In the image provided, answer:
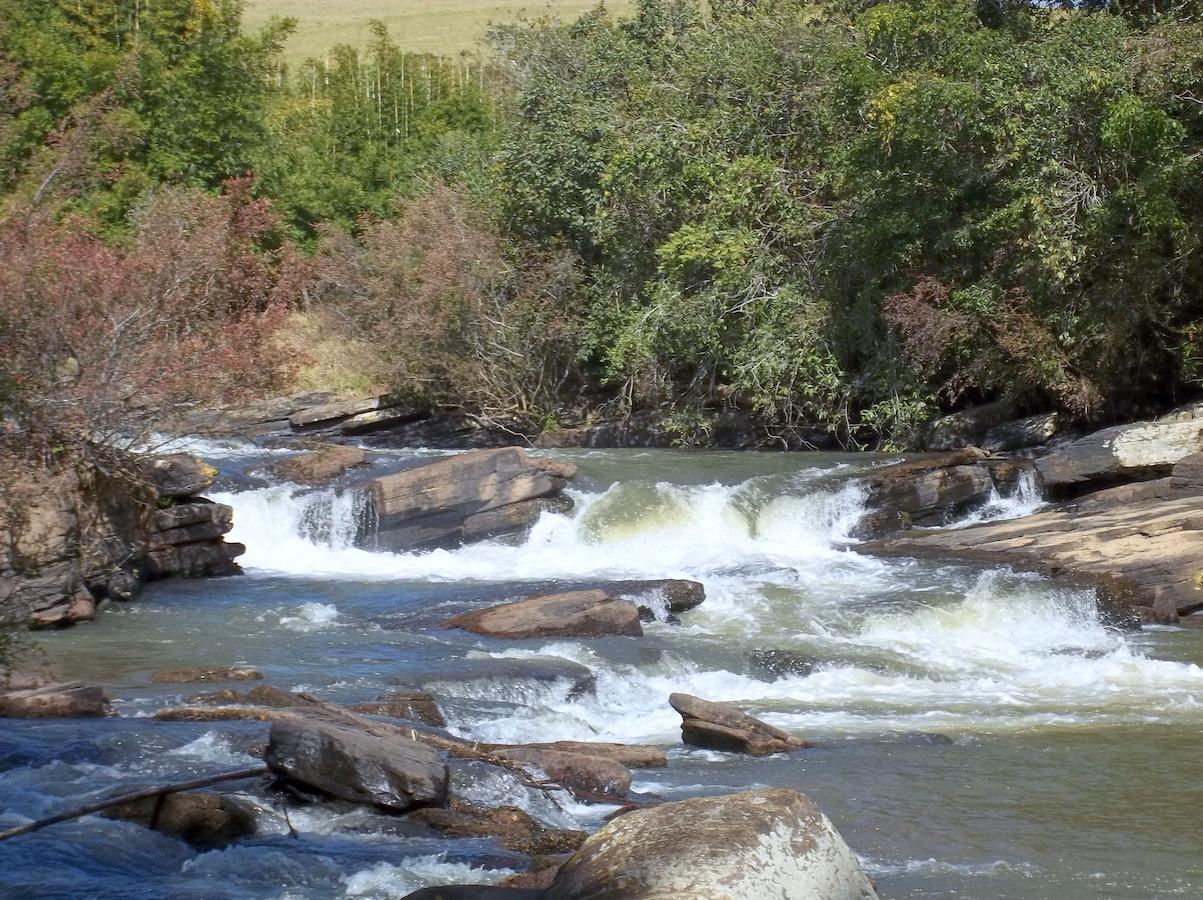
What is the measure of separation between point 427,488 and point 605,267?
37.0 ft

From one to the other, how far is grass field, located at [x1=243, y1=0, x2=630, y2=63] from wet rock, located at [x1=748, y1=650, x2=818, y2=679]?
191ft

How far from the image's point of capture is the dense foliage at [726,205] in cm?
2288

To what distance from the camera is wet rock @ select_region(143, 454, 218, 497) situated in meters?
18.3

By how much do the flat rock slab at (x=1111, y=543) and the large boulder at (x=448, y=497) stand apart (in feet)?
17.1

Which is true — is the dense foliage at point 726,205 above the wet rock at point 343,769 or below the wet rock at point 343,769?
above

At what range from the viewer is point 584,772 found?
10297 millimetres

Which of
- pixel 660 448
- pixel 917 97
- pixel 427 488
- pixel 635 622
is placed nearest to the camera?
pixel 635 622

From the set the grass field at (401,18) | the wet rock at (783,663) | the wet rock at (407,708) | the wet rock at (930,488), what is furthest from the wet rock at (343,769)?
the grass field at (401,18)

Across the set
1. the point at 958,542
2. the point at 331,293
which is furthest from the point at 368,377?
the point at 958,542

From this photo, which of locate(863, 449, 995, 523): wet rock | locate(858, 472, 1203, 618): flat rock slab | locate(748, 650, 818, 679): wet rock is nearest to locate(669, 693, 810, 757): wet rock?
locate(748, 650, 818, 679): wet rock

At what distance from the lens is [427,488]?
21.3 metres

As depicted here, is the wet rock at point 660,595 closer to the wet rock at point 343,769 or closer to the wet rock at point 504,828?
the wet rock at point 504,828

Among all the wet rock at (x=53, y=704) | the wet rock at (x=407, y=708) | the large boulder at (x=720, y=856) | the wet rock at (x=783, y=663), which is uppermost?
the large boulder at (x=720, y=856)

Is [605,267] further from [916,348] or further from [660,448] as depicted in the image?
[916,348]
